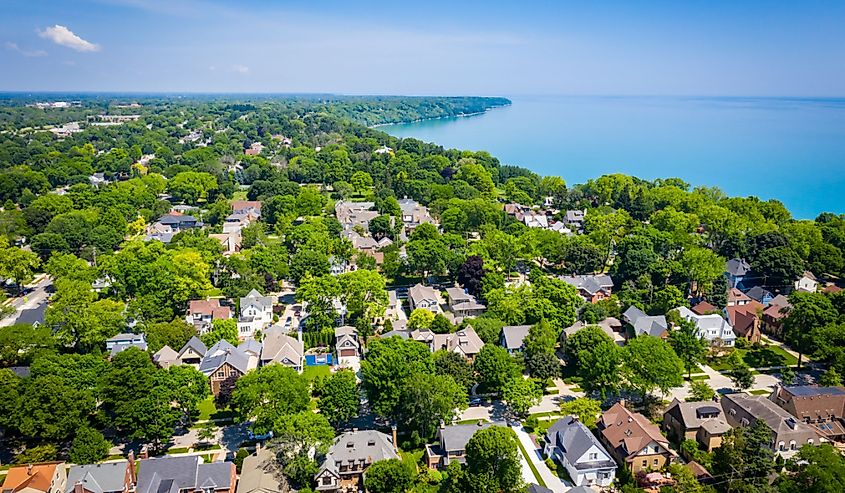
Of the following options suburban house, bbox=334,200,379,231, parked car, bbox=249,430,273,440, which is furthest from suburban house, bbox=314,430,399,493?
suburban house, bbox=334,200,379,231

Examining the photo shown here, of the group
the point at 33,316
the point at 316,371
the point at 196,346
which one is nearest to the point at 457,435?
the point at 316,371

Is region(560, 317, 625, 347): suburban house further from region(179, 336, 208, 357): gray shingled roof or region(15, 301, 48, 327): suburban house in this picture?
region(15, 301, 48, 327): suburban house

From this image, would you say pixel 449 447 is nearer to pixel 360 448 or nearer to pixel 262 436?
pixel 360 448

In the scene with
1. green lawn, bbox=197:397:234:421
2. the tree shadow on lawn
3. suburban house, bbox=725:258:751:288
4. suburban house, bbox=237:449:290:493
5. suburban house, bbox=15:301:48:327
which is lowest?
green lawn, bbox=197:397:234:421

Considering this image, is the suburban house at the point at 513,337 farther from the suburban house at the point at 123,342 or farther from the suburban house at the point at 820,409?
the suburban house at the point at 123,342

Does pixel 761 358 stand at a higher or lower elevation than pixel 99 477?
lower

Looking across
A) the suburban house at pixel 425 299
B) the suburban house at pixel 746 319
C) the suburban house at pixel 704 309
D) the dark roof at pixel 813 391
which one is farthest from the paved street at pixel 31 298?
the suburban house at pixel 746 319
